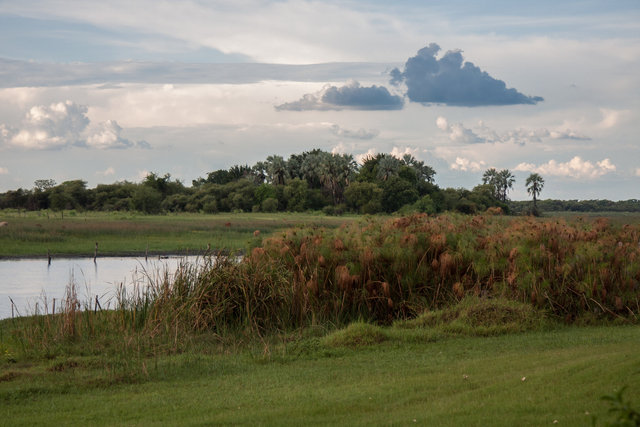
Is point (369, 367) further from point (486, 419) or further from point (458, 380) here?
point (486, 419)

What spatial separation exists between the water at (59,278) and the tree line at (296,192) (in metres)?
45.9

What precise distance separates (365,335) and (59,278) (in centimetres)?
3156

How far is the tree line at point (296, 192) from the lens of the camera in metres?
97.6

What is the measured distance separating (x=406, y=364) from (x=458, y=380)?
1898 mm

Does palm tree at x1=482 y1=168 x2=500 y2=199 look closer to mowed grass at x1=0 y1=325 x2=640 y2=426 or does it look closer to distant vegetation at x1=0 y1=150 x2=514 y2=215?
distant vegetation at x1=0 y1=150 x2=514 y2=215

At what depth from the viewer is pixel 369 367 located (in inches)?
416

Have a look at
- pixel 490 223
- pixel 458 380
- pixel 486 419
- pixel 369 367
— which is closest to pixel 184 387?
pixel 369 367

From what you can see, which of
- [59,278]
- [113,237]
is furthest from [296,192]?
[59,278]

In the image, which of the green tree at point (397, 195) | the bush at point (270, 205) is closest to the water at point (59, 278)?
the bush at point (270, 205)

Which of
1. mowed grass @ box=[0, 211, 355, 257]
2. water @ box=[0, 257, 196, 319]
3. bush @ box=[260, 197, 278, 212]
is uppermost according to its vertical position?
bush @ box=[260, 197, 278, 212]

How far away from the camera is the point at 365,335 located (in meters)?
12.6

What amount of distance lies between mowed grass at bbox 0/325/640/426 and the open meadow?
0.03 metres

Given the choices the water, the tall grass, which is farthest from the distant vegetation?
the tall grass

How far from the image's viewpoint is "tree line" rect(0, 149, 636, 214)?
9762 centimetres
